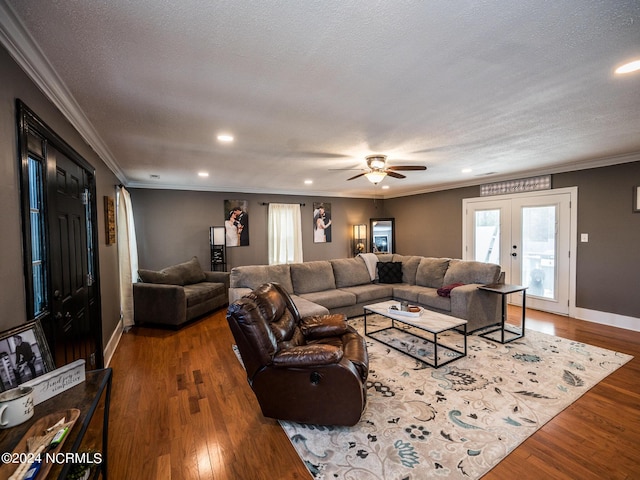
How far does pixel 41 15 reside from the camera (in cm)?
128

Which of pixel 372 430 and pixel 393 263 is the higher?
pixel 393 263

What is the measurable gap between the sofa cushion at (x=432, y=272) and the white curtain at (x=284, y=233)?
10.5 ft

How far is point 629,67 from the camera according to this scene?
175cm

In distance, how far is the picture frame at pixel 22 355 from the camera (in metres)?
1.12

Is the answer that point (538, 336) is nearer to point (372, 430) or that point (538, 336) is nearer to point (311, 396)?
point (372, 430)

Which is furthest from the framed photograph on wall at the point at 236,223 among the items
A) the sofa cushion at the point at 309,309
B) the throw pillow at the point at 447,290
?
the throw pillow at the point at 447,290

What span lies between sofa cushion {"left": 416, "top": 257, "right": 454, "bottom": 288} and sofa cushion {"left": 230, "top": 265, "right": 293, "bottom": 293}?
2240mm

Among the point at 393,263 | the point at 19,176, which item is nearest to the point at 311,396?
the point at 19,176

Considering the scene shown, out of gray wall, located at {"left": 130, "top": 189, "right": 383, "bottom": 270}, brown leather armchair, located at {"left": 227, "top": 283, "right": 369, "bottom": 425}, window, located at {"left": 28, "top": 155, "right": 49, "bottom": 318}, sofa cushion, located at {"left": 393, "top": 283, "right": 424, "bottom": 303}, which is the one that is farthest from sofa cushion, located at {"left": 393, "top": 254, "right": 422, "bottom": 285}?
window, located at {"left": 28, "top": 155, "right": 49, "bottom": 318}

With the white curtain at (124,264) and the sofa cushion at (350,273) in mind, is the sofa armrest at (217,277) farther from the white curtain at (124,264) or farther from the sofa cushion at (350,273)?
the sofa cushion at (350,273)

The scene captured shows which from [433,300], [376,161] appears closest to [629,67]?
[376,161]

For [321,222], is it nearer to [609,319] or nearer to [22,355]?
[609,319]

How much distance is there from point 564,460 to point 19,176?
11.5 feet

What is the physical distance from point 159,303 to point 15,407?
354 cm
